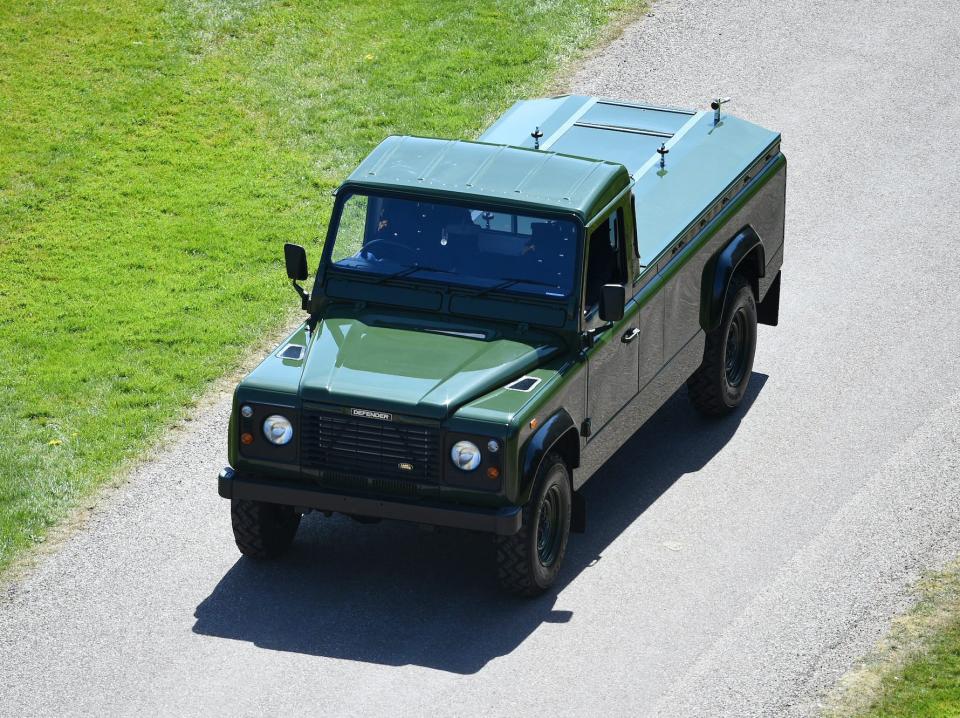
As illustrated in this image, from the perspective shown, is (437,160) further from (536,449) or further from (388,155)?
(536,449)

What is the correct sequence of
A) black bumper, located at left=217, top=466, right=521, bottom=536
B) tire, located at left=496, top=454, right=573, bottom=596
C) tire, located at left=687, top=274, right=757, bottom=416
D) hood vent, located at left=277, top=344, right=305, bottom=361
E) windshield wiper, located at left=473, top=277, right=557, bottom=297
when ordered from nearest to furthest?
black bumper, located at left=217, top=466, right=521, bottom=536, tire, located at left=496, top=454, right=573, bottom=596, hood vent, located at left=277, top=344, right=305, bottom=361, windshield wiper, located at left=473, top=277, right=557, bottom=297, tire, located at left=687, top=274, right=757, bottom=416

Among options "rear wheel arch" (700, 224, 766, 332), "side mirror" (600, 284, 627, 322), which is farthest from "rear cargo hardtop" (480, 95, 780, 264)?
"side mirror" (600, 284, 627, 322)

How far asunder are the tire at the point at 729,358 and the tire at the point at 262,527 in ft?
11.2

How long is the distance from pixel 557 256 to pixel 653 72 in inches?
334

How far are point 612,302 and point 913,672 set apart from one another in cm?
285

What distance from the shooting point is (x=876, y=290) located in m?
15.2

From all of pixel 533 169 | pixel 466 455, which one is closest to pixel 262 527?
pixel 466 455

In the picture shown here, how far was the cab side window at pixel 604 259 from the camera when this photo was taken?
450 inches

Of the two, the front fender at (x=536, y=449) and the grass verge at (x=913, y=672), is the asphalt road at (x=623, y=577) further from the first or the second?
the front fender at (x=536, y=449)

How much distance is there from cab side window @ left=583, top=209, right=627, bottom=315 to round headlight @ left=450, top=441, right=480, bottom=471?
4.64 ft

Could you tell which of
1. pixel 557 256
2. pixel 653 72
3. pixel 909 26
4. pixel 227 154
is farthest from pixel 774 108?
pixel 557 256

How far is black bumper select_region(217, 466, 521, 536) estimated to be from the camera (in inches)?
408

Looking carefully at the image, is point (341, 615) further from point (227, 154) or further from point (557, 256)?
point (227, 154)

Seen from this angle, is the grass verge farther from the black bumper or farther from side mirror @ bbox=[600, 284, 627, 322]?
side mirror @ bbox=[600, 284, 627, 322]
